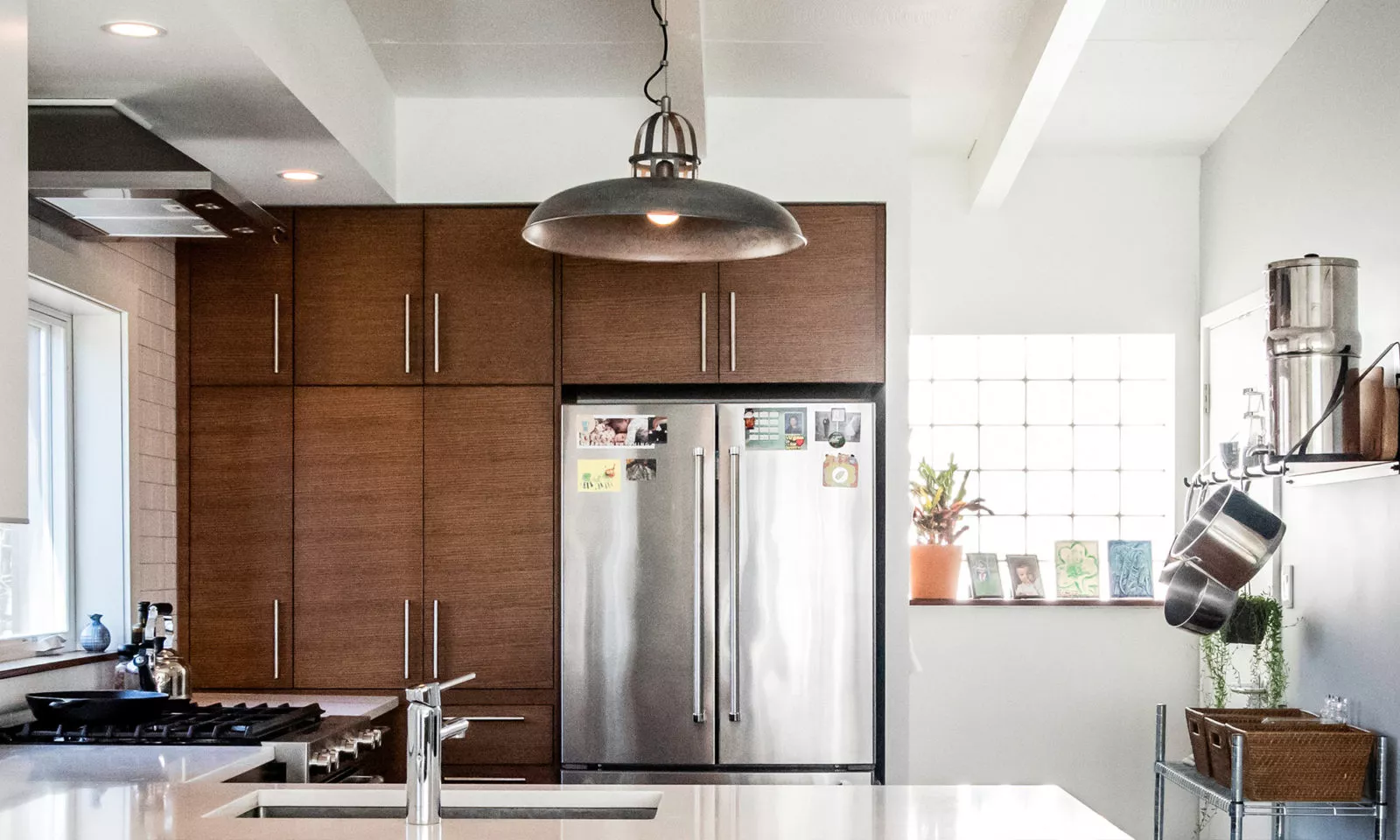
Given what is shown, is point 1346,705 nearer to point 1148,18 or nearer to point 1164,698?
point 1164,698

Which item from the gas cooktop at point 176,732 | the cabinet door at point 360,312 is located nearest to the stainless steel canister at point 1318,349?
the cabinet door at point 360,312

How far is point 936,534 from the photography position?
5309mm

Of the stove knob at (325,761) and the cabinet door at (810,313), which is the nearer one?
the stove knob at (325,761)

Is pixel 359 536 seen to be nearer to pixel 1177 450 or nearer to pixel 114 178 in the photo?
pixel 114 178

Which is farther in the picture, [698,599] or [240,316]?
[240,316]

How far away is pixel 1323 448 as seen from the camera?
148 inches

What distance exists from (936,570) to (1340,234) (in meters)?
1.91

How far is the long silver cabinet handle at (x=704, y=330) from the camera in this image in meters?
4.23

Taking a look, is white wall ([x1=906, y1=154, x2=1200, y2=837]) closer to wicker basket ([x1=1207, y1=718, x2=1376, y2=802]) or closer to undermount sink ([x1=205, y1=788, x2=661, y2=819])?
wicker basket ([x1=1207, y1=718, x2=1376, y2=802])

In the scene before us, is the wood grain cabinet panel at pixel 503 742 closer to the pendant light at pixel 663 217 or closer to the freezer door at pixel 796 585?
the freezer door at pixel 796 585

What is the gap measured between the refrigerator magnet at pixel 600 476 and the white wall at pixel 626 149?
837mm

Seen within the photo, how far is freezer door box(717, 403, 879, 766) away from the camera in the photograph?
408 centimetres

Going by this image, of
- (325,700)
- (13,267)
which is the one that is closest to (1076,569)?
(325,700)

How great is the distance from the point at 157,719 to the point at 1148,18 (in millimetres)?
3293
